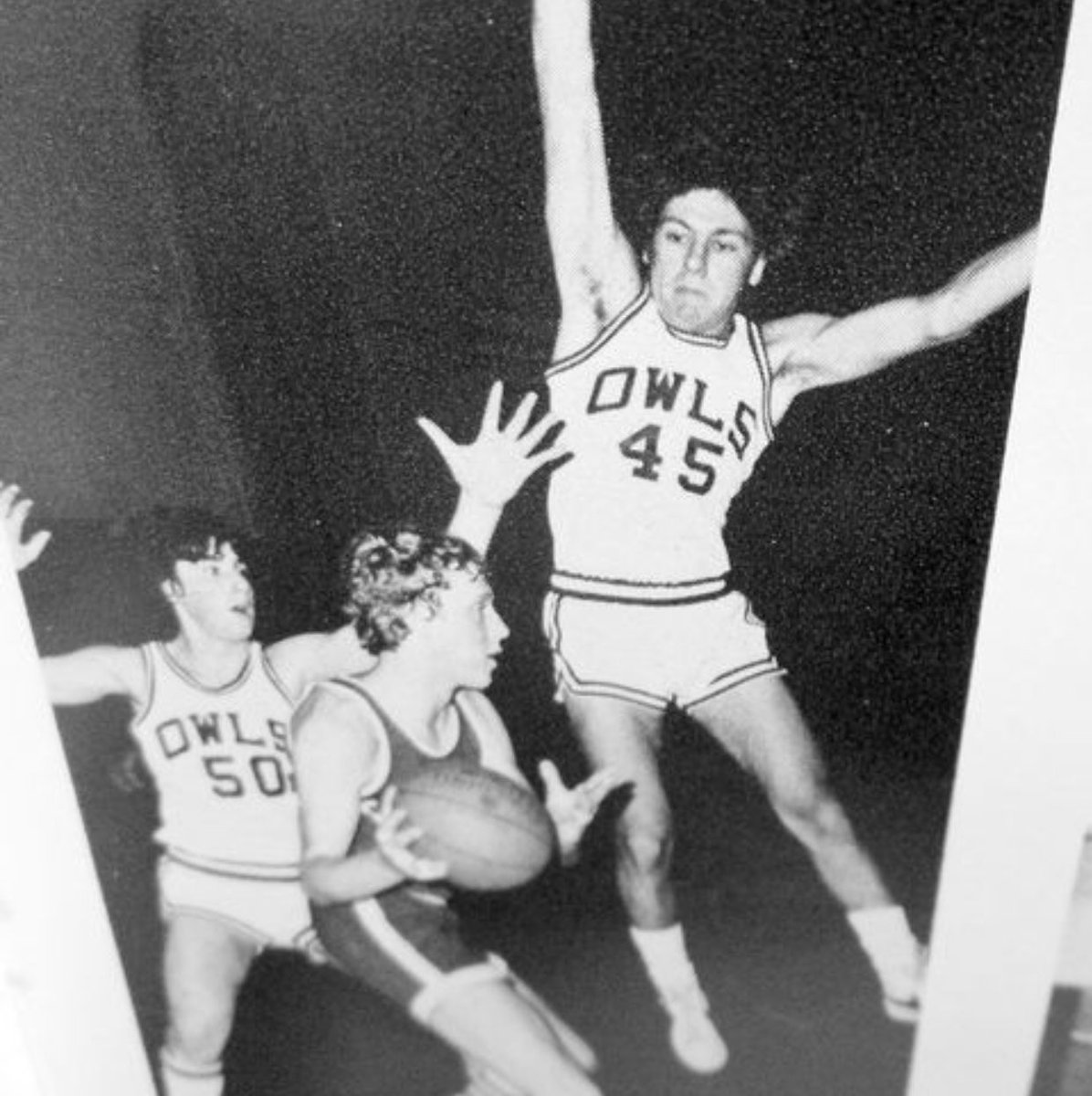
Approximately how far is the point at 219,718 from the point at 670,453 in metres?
0.48

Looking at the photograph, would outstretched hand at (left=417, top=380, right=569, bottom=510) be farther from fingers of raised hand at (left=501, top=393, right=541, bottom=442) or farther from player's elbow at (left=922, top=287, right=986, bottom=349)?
player's elbow at (left=922, top=287, right=986, bottom=349)

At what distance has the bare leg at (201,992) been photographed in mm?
1253

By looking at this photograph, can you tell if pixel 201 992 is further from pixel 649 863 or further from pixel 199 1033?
pixel 649 863

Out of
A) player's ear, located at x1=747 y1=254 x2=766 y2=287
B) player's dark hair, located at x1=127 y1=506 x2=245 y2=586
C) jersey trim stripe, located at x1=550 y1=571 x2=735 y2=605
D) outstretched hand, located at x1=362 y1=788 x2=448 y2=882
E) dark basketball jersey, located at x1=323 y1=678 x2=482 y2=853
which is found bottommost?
outstretched hand, located at x1=362 y1=788 x2=448 y2=882

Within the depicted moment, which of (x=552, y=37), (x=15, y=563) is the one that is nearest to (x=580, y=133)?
(x=552, y=37)

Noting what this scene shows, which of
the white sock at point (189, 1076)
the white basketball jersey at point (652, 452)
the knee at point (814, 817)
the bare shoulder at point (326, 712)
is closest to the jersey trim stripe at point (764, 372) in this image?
the white basketball jersey at point (652, 452)

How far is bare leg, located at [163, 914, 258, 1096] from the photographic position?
1253 mm

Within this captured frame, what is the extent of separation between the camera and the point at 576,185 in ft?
3.12

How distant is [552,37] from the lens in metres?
0.91

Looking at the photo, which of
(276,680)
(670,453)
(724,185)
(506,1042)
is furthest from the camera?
(506,1042)

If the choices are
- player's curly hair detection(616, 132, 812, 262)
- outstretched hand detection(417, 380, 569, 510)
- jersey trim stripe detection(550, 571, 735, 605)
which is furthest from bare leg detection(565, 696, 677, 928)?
player's curly hair detection(616, 132, 812, 262)

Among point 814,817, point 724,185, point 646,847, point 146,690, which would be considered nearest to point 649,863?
point 646,847

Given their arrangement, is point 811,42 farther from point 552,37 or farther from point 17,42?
point 17,42

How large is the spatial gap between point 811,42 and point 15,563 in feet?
2.54
